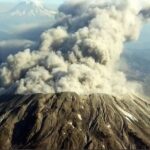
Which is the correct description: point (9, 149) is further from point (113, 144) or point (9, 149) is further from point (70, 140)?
point (113, 144)

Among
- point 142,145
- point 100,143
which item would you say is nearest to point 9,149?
point 100,143

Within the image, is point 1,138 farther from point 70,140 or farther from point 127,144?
point 127,144

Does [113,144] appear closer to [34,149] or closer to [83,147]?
[83,147]

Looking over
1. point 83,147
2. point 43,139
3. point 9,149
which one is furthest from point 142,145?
point 9,149

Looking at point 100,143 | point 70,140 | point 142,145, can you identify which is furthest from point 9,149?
point 142,145

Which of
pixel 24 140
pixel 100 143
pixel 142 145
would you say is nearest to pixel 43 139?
pixel 24 140

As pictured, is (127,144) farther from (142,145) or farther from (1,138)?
(1,138)
